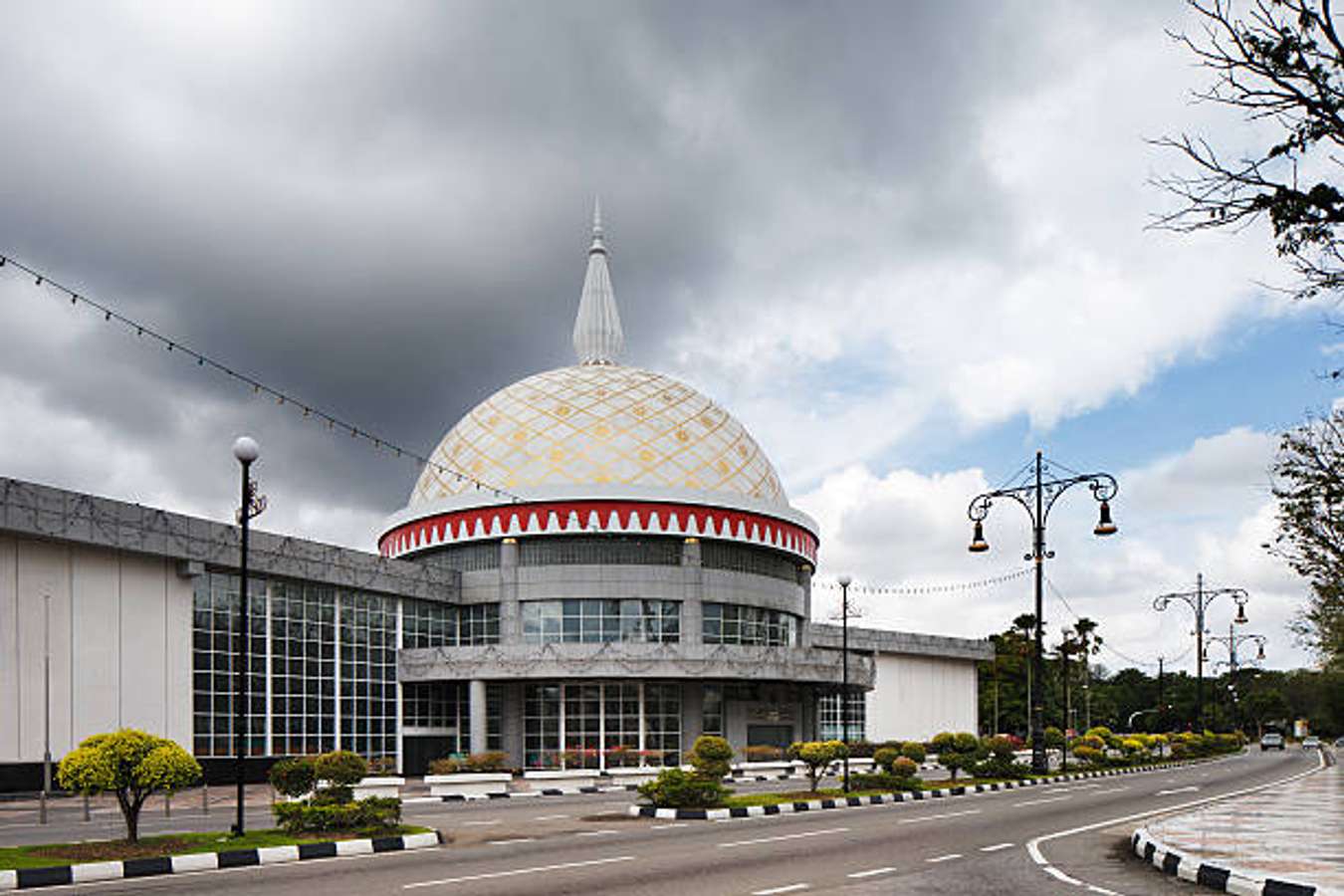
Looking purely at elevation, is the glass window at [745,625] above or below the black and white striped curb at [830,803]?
above

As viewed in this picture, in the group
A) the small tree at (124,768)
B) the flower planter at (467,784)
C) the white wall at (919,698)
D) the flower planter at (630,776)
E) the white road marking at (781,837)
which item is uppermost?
the small tree at (124,768)

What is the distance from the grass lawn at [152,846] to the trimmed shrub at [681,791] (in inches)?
248

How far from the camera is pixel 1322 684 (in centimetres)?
11112

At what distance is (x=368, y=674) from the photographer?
4850 cm

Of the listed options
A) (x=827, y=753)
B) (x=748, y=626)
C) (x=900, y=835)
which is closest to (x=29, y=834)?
(x=900, y=835)

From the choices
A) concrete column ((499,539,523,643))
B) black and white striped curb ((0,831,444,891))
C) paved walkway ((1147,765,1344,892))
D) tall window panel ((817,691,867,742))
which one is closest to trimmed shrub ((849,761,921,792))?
paved walkway ((1147,765,1344,892))

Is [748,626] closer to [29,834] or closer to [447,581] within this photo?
[447,581]

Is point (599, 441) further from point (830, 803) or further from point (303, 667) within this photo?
point (830, 803)

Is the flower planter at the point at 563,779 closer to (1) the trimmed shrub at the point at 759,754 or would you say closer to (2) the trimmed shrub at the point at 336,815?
(1) the trimmed shrub at the point at 759,754

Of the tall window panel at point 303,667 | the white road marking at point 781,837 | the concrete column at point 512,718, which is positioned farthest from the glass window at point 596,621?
the white road marking at point 781,837

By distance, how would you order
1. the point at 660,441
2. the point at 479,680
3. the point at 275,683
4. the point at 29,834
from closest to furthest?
the point at 29,834
the point at 275,683
the point at 479,680
the point at 660,441

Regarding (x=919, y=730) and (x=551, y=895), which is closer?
(x=551, y=895)

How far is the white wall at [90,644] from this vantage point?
33250 millimetres

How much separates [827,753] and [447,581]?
2685 cm
